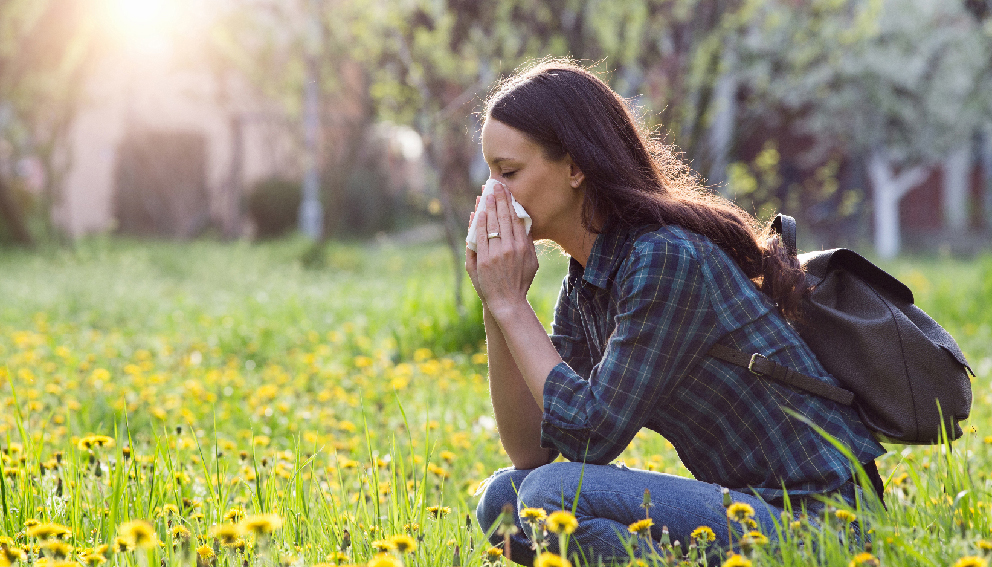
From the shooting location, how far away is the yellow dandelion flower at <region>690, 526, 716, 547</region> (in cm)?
174

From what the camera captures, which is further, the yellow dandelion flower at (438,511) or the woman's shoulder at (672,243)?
the yellow dandelion flower at (438,511)

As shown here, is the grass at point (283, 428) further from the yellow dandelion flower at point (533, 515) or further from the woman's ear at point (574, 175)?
the woman's ear at point (574, 175)

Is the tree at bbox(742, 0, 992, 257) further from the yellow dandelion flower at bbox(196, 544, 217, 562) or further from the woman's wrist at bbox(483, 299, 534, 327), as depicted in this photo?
the yellow dandelion flower at bbox(196, 544, 217, 562)

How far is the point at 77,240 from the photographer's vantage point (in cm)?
1500

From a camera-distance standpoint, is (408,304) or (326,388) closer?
(326,388)

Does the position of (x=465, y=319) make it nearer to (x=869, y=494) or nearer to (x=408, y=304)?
(x=408, y=304)

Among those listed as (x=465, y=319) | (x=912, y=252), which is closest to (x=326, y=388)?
(x=465, y=319)

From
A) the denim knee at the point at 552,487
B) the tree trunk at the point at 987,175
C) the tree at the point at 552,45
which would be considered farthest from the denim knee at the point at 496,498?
the tree trunk at the point at 987,175

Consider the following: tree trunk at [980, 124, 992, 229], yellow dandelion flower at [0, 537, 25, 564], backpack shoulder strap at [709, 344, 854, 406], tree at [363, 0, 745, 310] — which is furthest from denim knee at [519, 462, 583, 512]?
tree trunk at [980, 124, 992, 229]

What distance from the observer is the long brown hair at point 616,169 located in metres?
1.95

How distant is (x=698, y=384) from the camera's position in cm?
194

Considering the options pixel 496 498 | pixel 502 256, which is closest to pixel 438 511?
pixel 496 498

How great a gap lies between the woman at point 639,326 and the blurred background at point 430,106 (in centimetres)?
343

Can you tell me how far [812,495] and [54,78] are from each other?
14.8 meters
